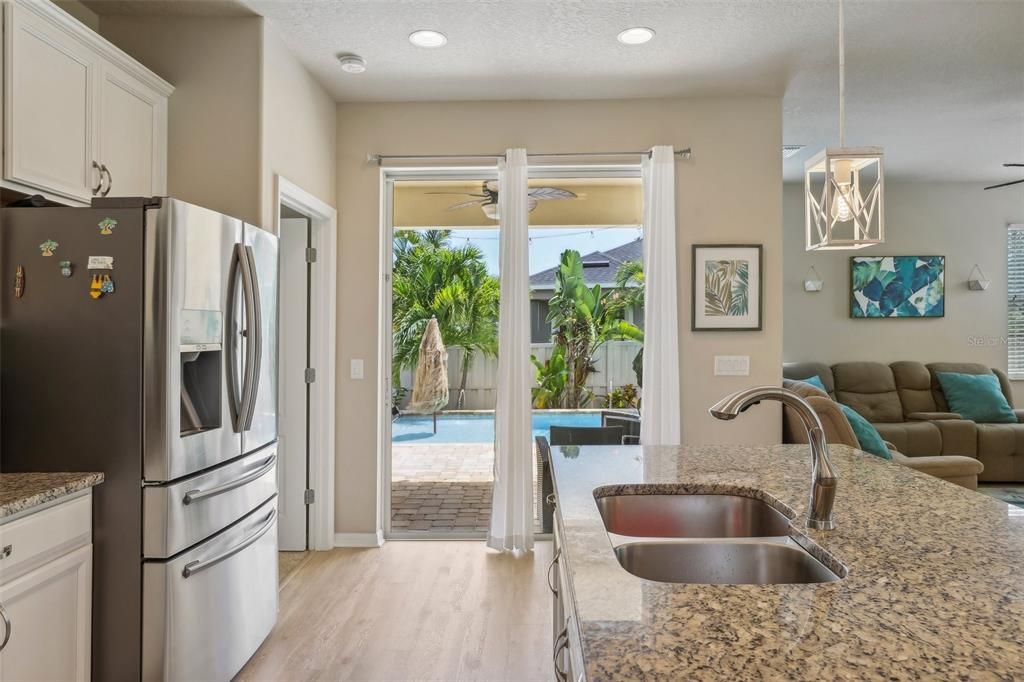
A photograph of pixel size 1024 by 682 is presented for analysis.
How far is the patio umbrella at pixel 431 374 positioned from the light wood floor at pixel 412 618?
0.87m

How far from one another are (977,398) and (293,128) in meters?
5.75

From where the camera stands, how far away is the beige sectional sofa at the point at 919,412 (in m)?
5.19

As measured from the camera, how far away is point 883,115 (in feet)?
13.5

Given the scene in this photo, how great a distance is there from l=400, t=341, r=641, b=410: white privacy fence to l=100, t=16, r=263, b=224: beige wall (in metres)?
1.69

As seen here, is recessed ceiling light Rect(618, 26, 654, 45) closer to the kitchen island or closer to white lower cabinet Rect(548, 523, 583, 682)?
white lower cabinet Rect(548, 523, 583, 682)

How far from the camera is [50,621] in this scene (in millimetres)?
1798

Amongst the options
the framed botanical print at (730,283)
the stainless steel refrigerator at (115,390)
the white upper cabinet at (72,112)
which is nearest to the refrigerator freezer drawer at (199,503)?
the stainless steel refrigerator at (115,390)

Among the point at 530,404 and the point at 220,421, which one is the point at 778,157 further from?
the point at 220,421

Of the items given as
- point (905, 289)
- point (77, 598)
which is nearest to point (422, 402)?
point (77, 598)

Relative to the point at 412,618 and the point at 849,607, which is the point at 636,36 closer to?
the point at 849,607

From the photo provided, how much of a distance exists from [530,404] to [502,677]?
171 cm

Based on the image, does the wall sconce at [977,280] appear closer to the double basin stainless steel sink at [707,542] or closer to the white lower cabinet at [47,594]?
the double basin stainless steel sink at [707,542]

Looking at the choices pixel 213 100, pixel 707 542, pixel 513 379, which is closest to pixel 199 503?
pixel 707 542

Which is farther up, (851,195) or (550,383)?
(851,195)
